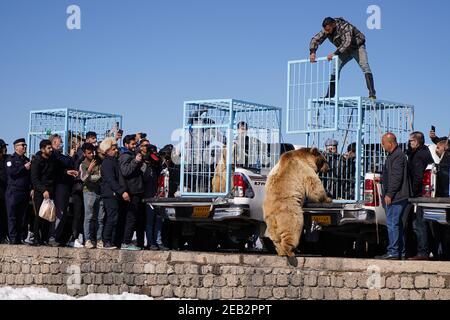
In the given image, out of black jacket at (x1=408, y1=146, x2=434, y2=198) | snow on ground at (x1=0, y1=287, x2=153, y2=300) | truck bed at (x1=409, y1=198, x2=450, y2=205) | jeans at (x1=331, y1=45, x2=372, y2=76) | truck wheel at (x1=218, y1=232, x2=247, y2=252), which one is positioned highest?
jeans at (x1=331, y1=45, x2=372, y2=76)

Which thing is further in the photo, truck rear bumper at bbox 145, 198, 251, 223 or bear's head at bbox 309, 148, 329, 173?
truck rear bumper at bbox 145, 198, 251, 223

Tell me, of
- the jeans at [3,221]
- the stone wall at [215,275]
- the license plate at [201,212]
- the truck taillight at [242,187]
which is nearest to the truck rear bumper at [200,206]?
the license plate at [201,212]

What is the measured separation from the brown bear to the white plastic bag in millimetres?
4474

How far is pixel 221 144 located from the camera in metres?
A: 21.3

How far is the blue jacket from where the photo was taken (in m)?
22.2

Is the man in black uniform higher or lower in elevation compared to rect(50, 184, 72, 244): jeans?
higher

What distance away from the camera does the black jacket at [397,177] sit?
18.5 metres

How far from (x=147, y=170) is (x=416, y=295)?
658 centimetres

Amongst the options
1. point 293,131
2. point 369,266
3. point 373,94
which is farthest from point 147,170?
point 369,266

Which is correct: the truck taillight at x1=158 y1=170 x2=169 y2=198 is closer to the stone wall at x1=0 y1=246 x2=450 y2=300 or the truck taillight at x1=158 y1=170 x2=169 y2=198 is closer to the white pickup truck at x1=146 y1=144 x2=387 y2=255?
the white pickup truck at x1=146 y1=144 x2=387 y2=255

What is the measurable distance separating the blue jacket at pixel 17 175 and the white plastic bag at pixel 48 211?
78cm

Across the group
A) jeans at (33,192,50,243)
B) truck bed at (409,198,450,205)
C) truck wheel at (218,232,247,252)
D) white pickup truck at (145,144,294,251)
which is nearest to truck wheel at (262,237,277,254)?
white pickup truck at (145,144,294,251)

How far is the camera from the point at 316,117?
20.8 m

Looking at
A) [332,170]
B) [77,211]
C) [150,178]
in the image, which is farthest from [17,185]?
[332,170]
